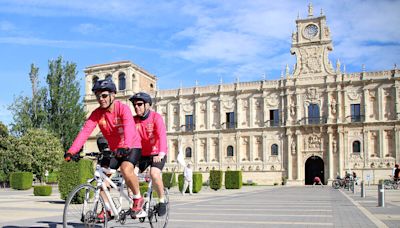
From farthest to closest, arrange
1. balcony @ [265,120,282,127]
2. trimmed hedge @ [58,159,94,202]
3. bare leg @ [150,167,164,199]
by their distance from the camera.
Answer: balcony @ [265,120,282,127] < trimmed hedge @ [58,159,94,202] < bare leg @ [150,167,164,199]

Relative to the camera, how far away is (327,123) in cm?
4925

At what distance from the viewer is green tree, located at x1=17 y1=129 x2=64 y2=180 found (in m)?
41.7

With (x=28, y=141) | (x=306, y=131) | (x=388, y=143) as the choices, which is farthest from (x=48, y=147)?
(x=388, y=143)

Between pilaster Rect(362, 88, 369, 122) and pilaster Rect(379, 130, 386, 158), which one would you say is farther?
pilaster Rect(362, 88, 369, 122)

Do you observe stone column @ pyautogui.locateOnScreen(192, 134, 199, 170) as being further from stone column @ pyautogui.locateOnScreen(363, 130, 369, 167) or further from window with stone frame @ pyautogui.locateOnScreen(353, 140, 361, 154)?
stone column @ pyautogui.locateOnScreen(363, 130, 369, 167)

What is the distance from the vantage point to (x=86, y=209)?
6.10 m

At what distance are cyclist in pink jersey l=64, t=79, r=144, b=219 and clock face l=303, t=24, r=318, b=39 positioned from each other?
48.0 meters

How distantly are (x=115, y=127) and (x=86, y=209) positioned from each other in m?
1.19

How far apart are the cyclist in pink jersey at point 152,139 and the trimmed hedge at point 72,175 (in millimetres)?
9032

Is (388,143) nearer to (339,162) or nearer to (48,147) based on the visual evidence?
(339,162)

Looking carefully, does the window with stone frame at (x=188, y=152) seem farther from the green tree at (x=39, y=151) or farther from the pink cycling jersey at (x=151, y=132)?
the pink cycling jersey at (x=151, y=132)

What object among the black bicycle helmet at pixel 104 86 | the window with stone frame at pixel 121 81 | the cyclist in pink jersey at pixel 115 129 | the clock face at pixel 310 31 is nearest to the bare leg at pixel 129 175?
the cyclist in pink jersey at pixel 115 129

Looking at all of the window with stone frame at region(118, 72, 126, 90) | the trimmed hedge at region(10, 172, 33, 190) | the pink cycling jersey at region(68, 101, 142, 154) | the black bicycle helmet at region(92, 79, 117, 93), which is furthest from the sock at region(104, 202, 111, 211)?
the window with stone frame at region(118, 72, 126, 90)

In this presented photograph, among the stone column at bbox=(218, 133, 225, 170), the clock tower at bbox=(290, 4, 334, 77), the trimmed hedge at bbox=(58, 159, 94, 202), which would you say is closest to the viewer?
the trimmed hedge at bbox=(58, 159, 94, 202)
